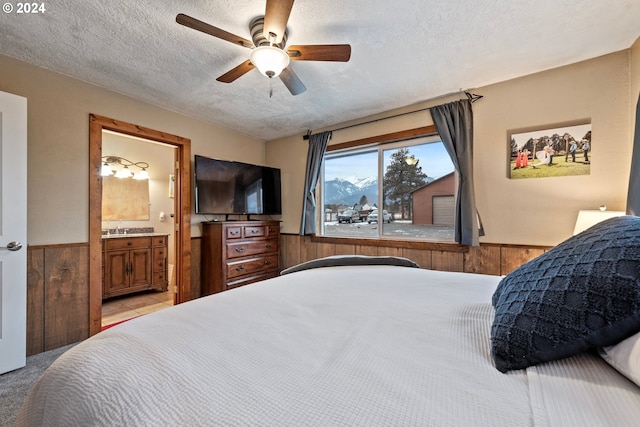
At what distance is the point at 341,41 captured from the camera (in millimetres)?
1912

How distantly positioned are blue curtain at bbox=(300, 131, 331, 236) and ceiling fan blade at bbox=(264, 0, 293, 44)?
2089 mm

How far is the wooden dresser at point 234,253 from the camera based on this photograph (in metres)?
3.13

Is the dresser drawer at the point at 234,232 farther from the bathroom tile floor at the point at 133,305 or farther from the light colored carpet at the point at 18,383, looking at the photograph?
the light colored carpet at the point at 18,383

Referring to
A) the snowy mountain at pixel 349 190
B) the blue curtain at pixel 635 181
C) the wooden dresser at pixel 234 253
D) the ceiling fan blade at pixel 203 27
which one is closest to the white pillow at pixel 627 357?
→ the blue curtain at pixel 635 181

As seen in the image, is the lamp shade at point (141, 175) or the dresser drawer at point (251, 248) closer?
the dresser drawer at point (251, 248)

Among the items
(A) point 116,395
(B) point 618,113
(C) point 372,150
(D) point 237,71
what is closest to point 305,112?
(C) point 372,150

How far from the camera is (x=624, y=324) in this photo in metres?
0.55

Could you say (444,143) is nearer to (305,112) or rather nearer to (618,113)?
(618,113)

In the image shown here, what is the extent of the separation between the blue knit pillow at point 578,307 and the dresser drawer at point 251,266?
295 centimetres

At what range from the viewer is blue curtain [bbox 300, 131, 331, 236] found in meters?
3.67

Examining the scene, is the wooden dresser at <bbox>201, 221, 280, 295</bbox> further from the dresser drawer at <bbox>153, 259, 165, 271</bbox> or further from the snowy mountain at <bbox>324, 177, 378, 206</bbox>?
the dresser drawer at <bbox>153, 259, 165, 271</bbox>

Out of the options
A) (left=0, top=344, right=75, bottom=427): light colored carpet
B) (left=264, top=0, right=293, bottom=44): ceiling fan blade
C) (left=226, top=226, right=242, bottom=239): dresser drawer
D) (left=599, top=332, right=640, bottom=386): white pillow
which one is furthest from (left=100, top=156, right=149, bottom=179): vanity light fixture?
(left=599, top=332, right=640, bottom=386): white pillow

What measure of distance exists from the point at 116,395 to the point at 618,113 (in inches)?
130

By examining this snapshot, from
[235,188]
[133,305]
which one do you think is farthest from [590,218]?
[133,305]
